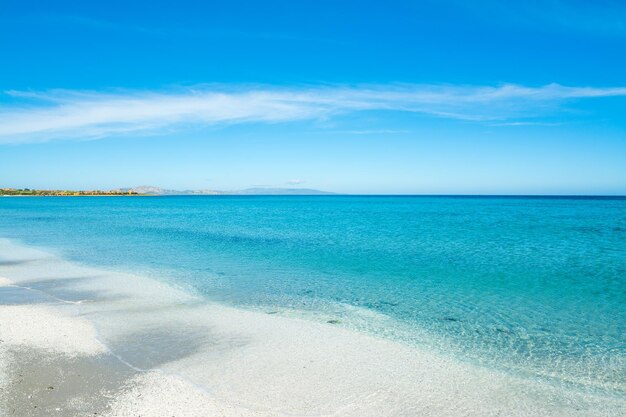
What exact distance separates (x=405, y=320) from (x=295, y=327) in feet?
10.6

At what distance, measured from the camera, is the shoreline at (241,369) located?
719cm

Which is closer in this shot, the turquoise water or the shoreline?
the shoreline

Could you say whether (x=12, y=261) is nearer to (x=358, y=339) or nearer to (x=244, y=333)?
(x=244, y=333)

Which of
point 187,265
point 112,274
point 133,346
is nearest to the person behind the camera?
point 133,346

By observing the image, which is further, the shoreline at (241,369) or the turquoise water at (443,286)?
the turquoise water at (443,286)

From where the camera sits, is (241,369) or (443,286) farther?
(443,286)

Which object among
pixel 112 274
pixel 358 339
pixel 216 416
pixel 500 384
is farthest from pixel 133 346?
pixel 112 274

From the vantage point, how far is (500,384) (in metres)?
8.20

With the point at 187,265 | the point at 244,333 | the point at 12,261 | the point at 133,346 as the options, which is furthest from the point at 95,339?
the point at 12,261

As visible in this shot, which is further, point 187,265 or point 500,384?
point 187,265

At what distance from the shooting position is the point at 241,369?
859cm

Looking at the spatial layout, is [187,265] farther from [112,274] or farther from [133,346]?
[133,346]

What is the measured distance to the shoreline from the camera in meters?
7.19

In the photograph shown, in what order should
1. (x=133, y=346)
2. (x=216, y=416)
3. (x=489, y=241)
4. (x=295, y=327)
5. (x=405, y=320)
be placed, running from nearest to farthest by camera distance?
(x=216, y=416) < (x=133, y=346) < (x=295, y=327) < (x=405, y=320) < (x=489, y=241)
